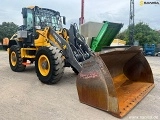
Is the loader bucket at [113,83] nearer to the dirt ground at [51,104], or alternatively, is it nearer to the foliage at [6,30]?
the dirt ground at [51,104]

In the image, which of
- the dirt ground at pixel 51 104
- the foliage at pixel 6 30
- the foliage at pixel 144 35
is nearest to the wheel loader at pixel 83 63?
the dirt ground at pixel 51 104

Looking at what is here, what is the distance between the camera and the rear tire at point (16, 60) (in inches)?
306

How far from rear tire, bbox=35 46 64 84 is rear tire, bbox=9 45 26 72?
5.90 ft

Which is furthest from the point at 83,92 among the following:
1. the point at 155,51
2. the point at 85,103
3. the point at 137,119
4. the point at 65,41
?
the point at 155,51

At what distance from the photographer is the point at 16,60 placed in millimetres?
7859

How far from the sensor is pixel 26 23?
25.2ft

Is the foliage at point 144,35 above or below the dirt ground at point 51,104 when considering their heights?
above

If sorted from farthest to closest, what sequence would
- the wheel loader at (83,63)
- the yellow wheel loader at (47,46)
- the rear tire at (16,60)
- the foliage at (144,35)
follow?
the foliage at (144,35) → the rear tire at (16,60) → the yellow wheel loader at (47,46) → the wheel loader at (83,63)

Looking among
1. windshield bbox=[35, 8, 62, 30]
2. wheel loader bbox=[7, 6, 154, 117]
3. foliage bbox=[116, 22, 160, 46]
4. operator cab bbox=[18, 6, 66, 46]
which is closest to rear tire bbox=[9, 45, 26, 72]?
wheel loader bbox=[7, 6, 154, 117]

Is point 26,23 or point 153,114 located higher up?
point 26,23

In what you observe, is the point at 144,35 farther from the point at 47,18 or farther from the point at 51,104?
the point at 51,104

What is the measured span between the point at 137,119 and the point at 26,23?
5291 mm

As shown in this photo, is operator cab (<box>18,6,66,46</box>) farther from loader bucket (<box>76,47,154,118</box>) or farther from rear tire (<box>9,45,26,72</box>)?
loader bucket (<box>76,47,154,118</box>)

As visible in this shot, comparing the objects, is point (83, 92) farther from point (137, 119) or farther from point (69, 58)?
point (69, 58)
